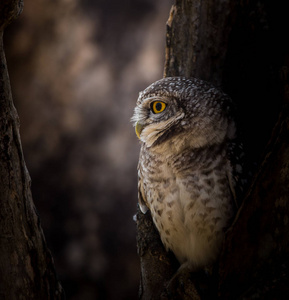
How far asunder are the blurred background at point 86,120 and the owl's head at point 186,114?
1557 millimetres

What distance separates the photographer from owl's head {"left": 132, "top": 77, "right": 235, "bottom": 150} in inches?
68.5

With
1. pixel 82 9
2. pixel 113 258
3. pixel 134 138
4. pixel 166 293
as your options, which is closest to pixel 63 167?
pixel 134 138

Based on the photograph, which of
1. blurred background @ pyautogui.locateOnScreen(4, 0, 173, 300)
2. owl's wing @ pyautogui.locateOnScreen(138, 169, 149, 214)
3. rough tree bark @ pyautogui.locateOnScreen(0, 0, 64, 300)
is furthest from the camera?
blurred background @ pyautogui.locateOnScreen(4, 0, 173, 300)

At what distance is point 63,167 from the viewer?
344 cm

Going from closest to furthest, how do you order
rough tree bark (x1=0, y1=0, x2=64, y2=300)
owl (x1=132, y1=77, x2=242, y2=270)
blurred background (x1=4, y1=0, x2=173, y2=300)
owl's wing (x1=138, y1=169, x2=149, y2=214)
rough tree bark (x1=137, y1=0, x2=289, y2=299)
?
rough tree bark (x1=0, y1=0, x2=64, y2=300)
owl (x1=132, y1=77, x2=242, y2=270)
rough tree bark (x1=137, y1=0, x2=289, y2=299)
owl's wing (x1=138, y1=169, x2=149, y2=214)
blurred background (x1=4, y1=0, x2=173, y2=300)

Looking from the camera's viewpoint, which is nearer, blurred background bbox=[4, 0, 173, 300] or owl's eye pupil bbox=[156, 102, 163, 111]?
owl's eye pupil bbox=[156, 102, 163, 111]

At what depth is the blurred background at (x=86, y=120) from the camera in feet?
10.9

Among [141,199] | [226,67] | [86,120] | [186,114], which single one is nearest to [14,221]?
[141,199]

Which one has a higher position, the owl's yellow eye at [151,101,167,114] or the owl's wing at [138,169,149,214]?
the owl's yellow eye at [151,101,167,114]

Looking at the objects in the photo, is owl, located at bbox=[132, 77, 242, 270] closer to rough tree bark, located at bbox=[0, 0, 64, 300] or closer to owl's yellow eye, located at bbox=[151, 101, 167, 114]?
owl's yellow eye, located at bbox=[151, 101, 167, 114]

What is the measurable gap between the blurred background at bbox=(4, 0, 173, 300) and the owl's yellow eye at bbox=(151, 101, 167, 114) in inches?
61.0

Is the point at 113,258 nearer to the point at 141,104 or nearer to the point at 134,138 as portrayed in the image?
the point at 134,138

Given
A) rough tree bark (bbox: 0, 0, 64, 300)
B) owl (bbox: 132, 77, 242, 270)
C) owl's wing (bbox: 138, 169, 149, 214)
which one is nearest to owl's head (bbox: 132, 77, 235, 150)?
owl (bbox: 132, 77, 242, 270)

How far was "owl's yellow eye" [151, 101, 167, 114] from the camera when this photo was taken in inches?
71.1
